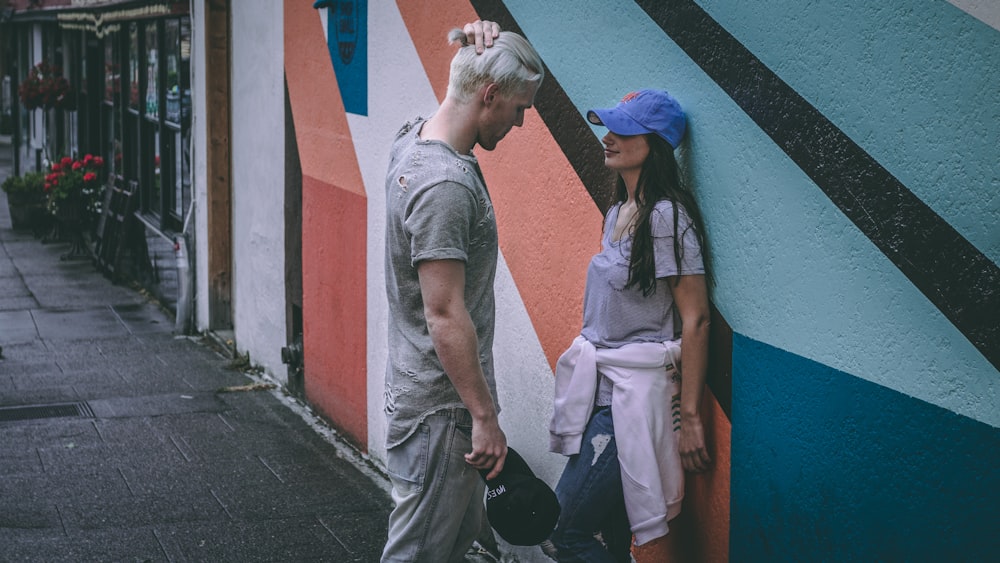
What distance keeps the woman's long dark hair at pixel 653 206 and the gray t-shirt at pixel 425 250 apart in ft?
1.56

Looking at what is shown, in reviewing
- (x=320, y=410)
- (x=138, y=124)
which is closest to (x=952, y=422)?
(x=320, y=410)

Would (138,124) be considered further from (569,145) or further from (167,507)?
(569,145)

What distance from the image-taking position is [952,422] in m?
2.62

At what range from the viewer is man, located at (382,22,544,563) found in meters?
2.91

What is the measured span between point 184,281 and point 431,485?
7.15 meters

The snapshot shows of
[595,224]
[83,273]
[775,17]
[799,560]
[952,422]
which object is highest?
[775,17]

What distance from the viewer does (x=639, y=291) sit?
3.42 m

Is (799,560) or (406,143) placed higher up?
(406,143)

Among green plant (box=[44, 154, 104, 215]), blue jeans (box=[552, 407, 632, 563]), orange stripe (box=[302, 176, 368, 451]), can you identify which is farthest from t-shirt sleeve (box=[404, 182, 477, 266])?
green plant (box=[44, 154, 104, 215])

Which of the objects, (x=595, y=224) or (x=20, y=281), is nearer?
(x=595, y=224)

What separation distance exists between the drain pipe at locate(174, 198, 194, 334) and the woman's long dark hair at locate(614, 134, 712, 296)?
22.9ft

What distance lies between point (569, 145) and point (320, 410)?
3496mm

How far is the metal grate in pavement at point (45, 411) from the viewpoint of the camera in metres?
7.17

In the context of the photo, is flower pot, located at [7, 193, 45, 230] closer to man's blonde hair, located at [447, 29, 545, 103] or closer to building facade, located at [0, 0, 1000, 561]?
building facade, located at [0, 0, 1000, 561]
